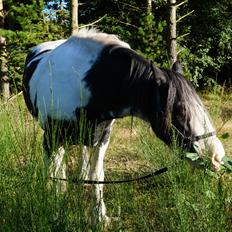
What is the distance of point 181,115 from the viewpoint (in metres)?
2.56

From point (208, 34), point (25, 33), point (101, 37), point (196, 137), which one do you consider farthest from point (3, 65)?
point (196, 137)

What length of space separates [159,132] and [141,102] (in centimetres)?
22

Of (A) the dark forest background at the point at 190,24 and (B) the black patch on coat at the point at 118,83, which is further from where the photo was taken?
(A) the dark forest background at the point at 190,24

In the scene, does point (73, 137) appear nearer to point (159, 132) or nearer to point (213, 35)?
point (159, 132)

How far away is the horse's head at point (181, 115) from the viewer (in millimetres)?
2436

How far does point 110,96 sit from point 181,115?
0.50 m

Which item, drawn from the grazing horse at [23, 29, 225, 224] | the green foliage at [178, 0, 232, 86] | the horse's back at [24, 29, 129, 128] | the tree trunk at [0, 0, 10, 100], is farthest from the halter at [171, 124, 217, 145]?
the green foliage at [178, 0, 232, 86]

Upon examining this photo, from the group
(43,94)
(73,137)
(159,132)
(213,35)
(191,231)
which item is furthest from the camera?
(213,35)

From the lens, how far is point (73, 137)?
2930 mm

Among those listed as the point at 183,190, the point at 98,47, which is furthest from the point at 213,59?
the point at 183,190

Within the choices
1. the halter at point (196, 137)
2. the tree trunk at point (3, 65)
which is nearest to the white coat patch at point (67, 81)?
the halter at point (196, 137)

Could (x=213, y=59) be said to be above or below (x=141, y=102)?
below

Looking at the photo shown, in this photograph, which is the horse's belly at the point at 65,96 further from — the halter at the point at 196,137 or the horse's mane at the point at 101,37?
the halter at the point at 196,137

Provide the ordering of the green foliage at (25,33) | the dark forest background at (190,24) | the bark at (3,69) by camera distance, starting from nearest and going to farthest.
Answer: the green foliage at (25,33), the bark at (3,69), the dark forest background at (190,24)
